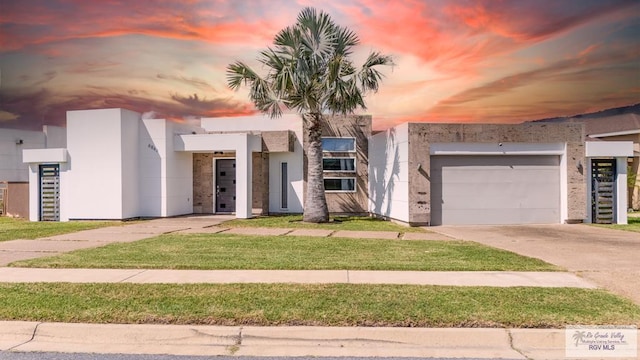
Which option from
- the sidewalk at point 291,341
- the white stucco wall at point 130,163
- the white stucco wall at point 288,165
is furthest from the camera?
the white stucco wall at point 288,165

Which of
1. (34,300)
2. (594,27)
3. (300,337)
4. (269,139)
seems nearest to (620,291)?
(300,337)

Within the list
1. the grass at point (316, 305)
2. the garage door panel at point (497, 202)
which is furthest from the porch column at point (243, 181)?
the grass at point (316, 305)

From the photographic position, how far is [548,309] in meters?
6.13

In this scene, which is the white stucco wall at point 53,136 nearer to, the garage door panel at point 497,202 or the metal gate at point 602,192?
the garage door panel at point 497,202

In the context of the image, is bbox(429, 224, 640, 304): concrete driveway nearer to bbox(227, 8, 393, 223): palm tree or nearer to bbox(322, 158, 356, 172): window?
bbox(227, 8, 393, 223): palm tree

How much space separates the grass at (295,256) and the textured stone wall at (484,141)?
16.3 ft

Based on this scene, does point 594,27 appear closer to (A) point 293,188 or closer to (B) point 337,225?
(A) point 293,188

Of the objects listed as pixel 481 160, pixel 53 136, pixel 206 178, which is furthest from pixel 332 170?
pixel 53 136

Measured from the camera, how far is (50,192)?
70.7 feet

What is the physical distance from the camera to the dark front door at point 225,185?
940 inches

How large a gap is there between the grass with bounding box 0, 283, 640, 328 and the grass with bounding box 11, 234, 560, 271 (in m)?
1.82

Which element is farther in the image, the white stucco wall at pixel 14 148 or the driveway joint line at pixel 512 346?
the white stucco wall at pixel 14 148

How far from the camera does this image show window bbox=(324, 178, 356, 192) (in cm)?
2381

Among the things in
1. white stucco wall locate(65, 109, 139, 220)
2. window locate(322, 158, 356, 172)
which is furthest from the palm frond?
window locate(322, 158, 356, 172)
